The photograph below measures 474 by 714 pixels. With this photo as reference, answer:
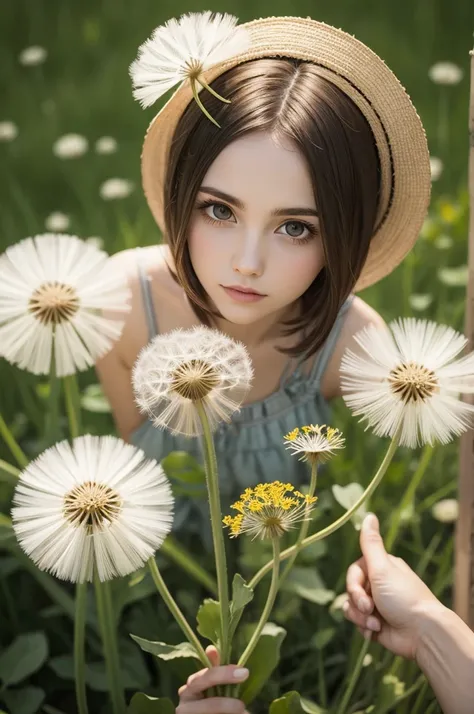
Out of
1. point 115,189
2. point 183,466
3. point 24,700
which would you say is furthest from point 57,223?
point 24,700

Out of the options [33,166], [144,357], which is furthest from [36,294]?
[33,166]

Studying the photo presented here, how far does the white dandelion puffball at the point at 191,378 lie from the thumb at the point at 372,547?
0.20 m

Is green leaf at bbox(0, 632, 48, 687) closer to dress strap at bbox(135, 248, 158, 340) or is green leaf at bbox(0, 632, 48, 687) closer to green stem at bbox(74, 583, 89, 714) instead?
green stem at bbox(74, 583, 89, 714)

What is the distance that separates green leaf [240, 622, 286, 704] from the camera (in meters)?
0.64

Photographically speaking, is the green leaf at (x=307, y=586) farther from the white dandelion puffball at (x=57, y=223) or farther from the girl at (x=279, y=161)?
the white dandelion puffball at (x=57, y=223)

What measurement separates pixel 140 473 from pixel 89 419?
0.57 meters

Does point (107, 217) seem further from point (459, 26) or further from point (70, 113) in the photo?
point (459, 26)

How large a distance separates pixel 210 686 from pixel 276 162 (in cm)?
36

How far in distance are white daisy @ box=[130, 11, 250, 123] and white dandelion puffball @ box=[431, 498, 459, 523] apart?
1.76ft

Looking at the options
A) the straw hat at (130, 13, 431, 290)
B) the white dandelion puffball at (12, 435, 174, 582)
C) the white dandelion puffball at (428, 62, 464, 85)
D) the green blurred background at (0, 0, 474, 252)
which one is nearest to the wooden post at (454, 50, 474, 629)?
the straw hat at (130, 13, 431, 290)

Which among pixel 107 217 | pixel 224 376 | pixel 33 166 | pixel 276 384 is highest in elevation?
pixel 33 166

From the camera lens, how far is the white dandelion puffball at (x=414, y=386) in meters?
0.57

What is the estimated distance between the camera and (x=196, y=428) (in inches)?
21.9

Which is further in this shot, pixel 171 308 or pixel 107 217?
pixel 107 217
